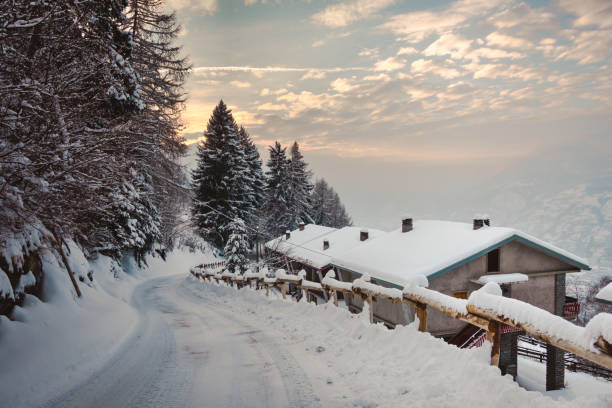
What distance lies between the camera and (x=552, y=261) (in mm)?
19125

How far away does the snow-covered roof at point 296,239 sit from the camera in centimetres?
3419

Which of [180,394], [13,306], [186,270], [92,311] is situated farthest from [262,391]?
[186,270]

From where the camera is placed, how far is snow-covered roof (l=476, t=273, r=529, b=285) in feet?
55.6

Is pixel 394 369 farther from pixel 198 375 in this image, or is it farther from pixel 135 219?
pixel 135 219

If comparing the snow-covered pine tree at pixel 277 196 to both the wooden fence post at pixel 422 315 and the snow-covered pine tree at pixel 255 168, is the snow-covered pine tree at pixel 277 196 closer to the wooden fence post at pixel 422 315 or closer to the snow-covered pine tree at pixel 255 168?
the snow-covered pine tree at pixel 255 168

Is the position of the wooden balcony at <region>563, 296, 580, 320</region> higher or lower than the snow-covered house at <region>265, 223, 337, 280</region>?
lower

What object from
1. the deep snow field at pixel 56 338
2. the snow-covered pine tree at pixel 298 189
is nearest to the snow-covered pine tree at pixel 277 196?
the snow-covered pine tree at pixel 298 189

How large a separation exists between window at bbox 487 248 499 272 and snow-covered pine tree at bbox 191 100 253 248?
92.8ft

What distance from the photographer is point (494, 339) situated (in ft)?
13.6

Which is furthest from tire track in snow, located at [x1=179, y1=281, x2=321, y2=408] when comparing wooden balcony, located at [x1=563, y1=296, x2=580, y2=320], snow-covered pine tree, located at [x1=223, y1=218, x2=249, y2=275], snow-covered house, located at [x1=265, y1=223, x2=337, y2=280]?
snow-covered pine tree, located at [x1=223, y1=218, x2=249, y2=275]

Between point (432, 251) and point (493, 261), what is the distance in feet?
11.5

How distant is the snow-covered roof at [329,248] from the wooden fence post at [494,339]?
68.8 ft

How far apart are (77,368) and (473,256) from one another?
16.6 meters

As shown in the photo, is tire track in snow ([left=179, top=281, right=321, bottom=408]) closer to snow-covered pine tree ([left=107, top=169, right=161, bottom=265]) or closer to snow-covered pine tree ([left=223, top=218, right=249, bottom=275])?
snow-covered pine tree ([left=107, top=169, right=161, bottom=265])
